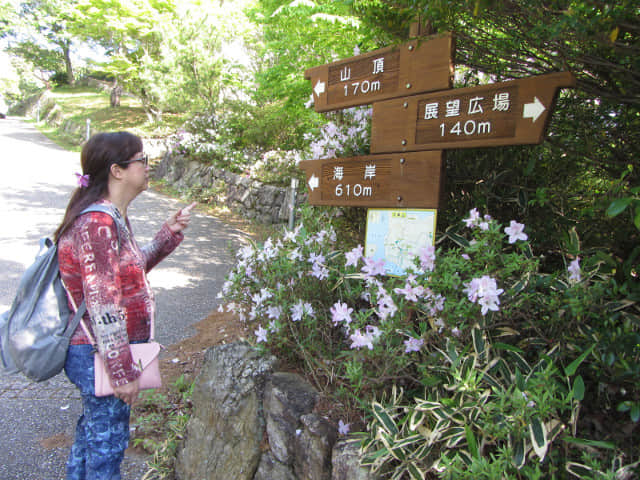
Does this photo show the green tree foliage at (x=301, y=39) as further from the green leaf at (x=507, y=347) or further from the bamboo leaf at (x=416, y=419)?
the bamboo leaf at (x=416, y=419)

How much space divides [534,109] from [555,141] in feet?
2.20

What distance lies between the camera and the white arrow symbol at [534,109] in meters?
1.78

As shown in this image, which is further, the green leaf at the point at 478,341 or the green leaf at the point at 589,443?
the green leaf at the point at 478,341

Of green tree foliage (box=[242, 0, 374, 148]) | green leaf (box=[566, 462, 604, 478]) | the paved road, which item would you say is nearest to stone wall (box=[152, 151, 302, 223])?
the paved road

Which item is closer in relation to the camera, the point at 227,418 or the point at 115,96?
the point at 227,418

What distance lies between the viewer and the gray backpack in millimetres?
1785

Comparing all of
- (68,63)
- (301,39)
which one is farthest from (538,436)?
(68,63)

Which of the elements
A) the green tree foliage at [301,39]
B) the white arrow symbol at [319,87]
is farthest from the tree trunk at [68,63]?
the white arrow symbol at [319,87]

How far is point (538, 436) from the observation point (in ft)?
4.66

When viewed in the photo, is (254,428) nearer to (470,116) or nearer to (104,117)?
(470,116)

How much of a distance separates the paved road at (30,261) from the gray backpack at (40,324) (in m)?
1.26

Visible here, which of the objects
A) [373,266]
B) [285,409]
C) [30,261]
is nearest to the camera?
[373,266]

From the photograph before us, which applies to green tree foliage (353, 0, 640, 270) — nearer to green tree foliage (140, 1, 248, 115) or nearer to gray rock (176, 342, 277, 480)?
gray rock (176, 342, 277, 480)

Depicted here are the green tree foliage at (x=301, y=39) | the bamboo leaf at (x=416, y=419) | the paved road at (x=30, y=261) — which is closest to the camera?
the bamboo leaf at (x=416, y=419)
